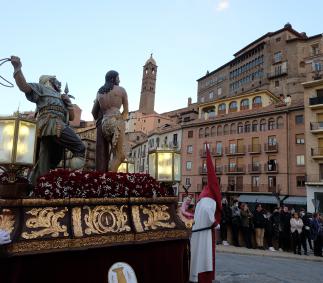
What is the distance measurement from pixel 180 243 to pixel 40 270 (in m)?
1.69

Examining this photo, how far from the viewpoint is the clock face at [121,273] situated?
12.2ft

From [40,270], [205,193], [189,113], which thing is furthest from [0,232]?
[189,113]

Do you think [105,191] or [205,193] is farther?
[205,193]

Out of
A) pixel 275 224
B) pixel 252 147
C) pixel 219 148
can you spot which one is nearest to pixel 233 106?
pixel 219 148

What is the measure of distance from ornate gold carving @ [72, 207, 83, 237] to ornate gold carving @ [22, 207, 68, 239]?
10 centimetres

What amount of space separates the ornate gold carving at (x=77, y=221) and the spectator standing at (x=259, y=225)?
39.3 ft

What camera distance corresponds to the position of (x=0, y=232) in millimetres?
3133

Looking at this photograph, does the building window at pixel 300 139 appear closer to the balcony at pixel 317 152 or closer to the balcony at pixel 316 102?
the balcony at pixel 317 152

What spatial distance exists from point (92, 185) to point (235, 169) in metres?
43.4

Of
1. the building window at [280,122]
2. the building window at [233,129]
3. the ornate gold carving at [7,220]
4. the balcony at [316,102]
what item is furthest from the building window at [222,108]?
the ornate gold carving at [7,220]

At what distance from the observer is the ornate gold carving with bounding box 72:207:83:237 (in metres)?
3.56

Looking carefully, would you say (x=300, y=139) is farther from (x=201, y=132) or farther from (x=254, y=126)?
(x=201, y=132)

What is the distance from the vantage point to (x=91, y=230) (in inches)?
144

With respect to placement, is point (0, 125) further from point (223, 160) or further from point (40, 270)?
point (223, 160)
